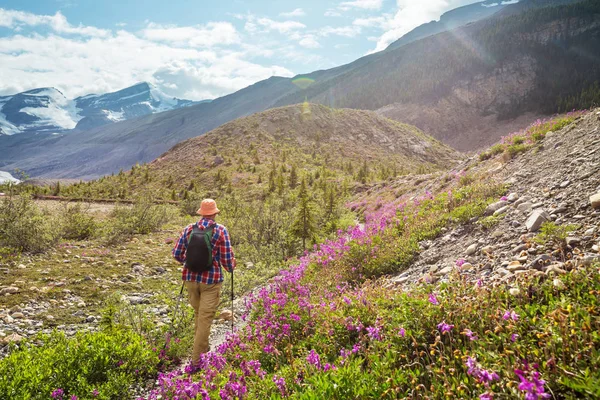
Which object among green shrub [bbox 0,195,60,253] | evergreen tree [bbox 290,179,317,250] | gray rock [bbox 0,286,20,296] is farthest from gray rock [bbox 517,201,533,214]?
green shrub [bbox 0,195,60,253]

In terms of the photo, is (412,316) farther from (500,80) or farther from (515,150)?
(500,80)

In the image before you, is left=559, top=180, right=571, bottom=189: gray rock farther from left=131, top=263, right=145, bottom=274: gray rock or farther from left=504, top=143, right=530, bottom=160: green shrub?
left=131, top=263, right=145, bottom=274: gray rock

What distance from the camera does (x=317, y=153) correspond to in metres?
61.7

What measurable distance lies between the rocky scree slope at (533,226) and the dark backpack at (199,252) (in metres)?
3.35

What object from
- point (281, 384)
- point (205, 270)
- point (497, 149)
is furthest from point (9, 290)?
point (497, 149)

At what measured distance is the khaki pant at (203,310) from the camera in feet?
18.2

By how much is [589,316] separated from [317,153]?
6022cm

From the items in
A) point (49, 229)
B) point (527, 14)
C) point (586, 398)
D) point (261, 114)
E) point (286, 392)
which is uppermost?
point (527, 14)

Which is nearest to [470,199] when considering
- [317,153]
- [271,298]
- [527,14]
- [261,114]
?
[271,298]

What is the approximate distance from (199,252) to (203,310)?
3.78 ft

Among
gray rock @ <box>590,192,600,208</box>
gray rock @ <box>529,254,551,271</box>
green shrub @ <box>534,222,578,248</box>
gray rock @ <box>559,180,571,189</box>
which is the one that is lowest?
gray rock @ <box>529,254,551,271</box>

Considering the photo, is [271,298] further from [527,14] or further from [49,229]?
[527,14]

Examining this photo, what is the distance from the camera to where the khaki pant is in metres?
5.56

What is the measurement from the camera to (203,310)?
5.62m
